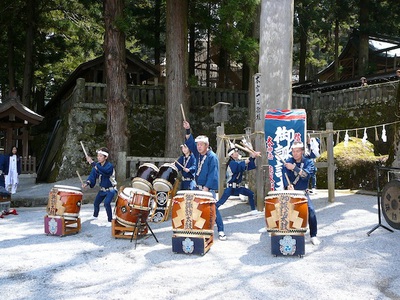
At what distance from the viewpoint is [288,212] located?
17.0 feet

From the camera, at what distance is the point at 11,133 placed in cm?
1434

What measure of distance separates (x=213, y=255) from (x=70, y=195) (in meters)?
2.84

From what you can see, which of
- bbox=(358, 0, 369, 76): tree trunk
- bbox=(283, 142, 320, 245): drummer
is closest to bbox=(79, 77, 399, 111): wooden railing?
bbox=(358, 0, 369, 76): tree trunk

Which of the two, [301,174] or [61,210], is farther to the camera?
[61,210]

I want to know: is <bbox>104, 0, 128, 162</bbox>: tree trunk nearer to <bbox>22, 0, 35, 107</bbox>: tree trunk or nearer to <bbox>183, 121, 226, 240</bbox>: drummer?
<bbox>183, 121, 226, 240</bbox>: drummer

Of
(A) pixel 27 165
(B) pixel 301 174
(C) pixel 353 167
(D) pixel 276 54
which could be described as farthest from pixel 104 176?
(A) pixel 27 165

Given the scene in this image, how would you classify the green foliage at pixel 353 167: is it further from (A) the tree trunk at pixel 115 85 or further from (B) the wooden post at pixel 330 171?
(A) the tree trunk at pixel 115 85

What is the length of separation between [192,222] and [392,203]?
3311 millimetres

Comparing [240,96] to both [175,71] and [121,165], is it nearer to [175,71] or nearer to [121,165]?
[175,71]

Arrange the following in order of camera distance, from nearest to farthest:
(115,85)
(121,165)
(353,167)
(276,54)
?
1. (276,54)
2. (121,165)
3. (353,167)
4. (115,85)

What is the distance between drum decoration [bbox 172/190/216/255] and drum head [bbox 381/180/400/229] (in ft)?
9.84

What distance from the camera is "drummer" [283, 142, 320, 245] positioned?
566 centimetres

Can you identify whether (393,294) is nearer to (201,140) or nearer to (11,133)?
(201,140)

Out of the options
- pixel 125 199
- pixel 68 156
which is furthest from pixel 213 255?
pixel 68 156
